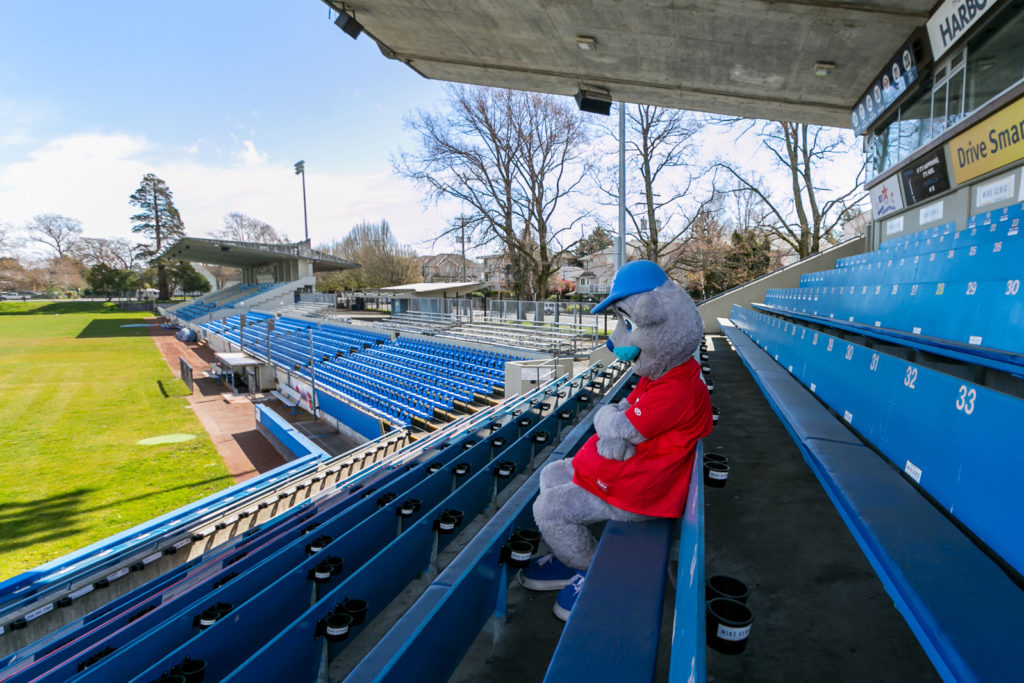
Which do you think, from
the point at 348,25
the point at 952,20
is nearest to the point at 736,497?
the point at 952,20

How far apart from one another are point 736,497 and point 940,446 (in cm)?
97

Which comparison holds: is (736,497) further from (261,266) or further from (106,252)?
(106,252)

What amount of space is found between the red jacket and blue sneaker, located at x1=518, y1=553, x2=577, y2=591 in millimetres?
480

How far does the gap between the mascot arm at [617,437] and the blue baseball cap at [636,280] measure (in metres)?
0.52

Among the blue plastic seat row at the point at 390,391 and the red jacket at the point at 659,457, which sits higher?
the red jacket at the point at 659,457

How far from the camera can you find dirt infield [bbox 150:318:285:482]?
1185cm

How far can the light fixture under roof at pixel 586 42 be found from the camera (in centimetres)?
696

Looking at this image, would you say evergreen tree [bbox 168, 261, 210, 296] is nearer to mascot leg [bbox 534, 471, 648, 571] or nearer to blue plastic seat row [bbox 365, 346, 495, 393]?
blue plastic seat row [bbox 365, 346, 495, 393]

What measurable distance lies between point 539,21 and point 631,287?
5967 mm

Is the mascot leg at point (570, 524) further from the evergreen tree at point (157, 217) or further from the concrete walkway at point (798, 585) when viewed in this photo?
the evergreen tree at point (157, 217)

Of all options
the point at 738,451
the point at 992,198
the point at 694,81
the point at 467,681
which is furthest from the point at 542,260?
the point at 467,681

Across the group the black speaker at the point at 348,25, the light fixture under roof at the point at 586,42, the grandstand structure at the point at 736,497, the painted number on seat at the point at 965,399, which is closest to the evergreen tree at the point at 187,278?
the grandstand structure at the point at 736,497

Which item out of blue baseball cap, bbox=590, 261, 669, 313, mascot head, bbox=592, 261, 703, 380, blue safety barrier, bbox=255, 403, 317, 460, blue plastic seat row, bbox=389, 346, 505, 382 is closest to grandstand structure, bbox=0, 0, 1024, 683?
mascot head, bbox=592, 261, 703, 380

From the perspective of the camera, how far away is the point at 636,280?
2.33 metres
